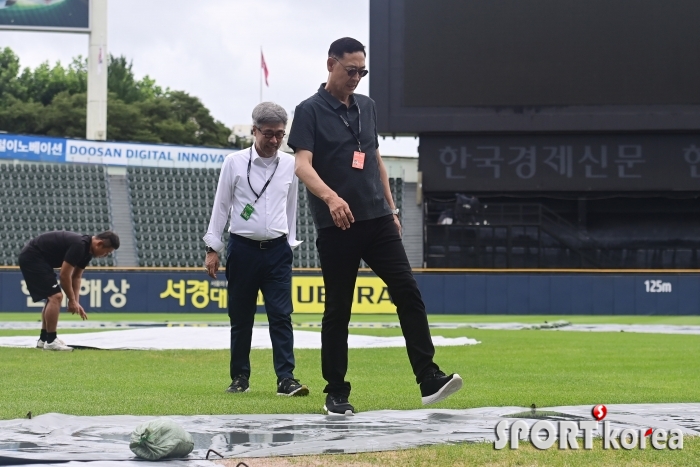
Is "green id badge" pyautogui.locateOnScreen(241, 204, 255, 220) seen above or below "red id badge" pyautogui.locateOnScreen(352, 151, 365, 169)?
below

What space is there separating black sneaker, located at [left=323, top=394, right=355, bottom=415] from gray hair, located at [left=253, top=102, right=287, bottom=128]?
Result: 6.62 feet

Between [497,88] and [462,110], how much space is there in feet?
3.01

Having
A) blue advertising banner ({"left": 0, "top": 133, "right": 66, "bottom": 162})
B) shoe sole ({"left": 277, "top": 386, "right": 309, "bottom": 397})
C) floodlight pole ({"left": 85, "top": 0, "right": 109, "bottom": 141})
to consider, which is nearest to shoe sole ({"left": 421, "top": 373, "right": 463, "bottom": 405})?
shoe sole ({"left": 277, "top": 386, "right": 309, "bottom": 397})

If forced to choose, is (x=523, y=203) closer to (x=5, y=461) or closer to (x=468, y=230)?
(x=468, y=230)

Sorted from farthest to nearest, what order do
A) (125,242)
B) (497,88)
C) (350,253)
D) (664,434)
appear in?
1. (125,242)
2. (497,88)
3. (350,253)
4. (664,434)

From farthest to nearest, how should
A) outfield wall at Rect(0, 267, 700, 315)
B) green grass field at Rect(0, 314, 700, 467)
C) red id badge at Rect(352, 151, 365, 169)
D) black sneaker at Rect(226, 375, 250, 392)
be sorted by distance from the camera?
outfield wall at Rect(0, 267, 700, 315) → black sneaker at Rect(226, 375, 250, 392) → red id badge at Rect(352, 151, 365, 169) → green grass field at Rect(0, 314, 700, 467)

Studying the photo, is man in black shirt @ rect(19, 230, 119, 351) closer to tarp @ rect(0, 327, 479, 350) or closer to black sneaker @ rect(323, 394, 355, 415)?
tarp @ rect(0, 327, 479, 350)

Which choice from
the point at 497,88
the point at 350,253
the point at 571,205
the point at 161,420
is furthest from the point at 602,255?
the point at 161,420

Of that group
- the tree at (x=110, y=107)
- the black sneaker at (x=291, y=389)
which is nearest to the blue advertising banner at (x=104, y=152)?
the black sneaker at (x=291, y=389)

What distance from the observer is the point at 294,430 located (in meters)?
4.97

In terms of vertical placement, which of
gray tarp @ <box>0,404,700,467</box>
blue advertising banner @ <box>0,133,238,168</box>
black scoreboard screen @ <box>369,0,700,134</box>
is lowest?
gray tarp @ <box>0,404,700,467</box>

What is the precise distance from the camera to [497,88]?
2484 cm

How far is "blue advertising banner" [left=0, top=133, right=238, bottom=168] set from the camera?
33.9m

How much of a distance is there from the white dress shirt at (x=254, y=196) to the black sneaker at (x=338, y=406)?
1.82 meters
